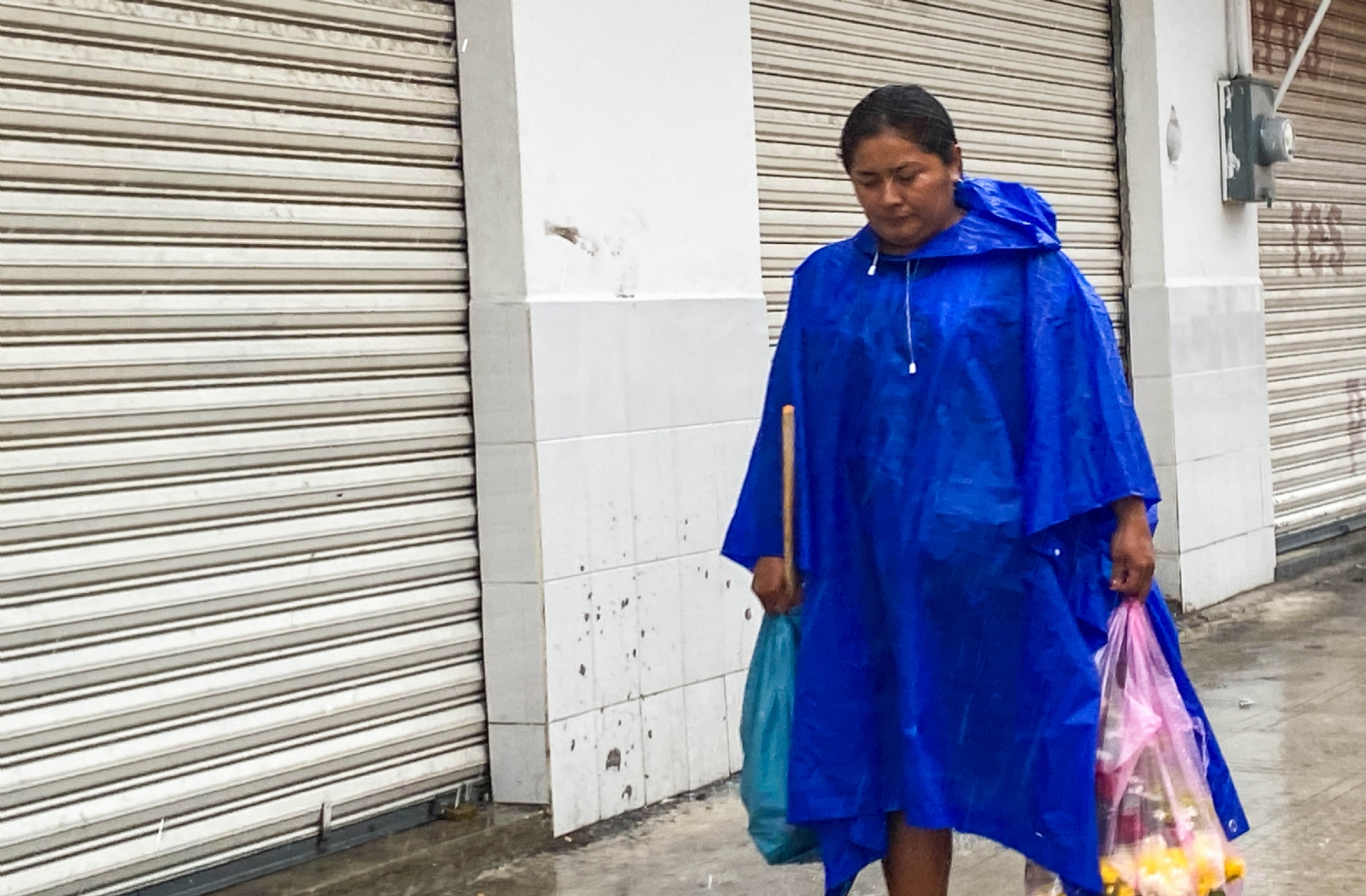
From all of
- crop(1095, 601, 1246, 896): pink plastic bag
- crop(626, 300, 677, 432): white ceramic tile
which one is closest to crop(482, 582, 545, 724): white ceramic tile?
crop(626, 300, 677, 432): white ceramic tile

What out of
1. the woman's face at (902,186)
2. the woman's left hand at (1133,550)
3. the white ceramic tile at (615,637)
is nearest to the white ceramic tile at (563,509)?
the white ceramic tile at (615,637)

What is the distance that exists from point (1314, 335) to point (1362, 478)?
1.03 metres

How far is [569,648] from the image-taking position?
5508 millimetres

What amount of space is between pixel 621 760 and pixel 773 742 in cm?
163

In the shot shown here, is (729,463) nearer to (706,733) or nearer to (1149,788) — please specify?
(706,733)

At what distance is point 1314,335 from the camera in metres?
11.1

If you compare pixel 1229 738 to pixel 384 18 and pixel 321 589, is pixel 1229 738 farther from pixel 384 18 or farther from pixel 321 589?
pixel 384 18

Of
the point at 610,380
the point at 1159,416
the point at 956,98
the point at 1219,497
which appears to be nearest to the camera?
the point at 610,380

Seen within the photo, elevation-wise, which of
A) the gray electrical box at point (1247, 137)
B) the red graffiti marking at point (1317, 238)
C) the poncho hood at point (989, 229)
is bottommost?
the poncho hood at point (989, 229)

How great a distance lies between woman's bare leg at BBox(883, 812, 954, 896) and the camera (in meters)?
4.11

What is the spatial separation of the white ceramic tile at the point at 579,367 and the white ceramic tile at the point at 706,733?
0.93 m

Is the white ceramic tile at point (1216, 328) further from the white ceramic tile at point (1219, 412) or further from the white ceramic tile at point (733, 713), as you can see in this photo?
the white ceramic tile at point (733, 713)

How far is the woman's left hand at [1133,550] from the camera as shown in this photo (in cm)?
399

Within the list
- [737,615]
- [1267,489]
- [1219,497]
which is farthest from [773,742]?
[1267,489]
